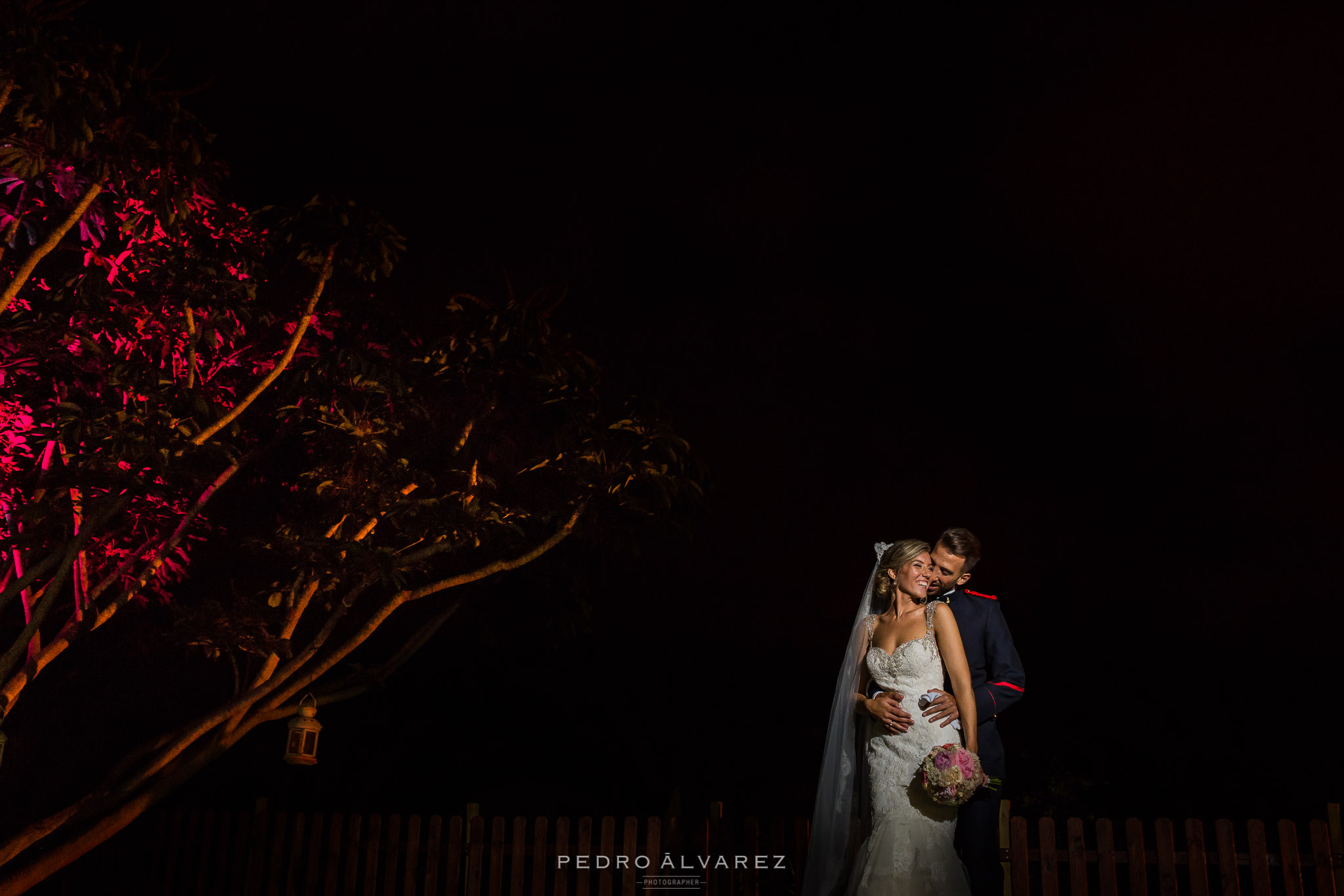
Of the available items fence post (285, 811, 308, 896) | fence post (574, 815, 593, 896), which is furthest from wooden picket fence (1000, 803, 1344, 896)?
fence post (285, 811, 308, 896)

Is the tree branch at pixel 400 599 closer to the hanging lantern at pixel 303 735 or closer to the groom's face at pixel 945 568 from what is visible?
the hanging lantern at pixel 303 735

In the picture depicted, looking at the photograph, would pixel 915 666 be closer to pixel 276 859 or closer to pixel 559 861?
pixel 559 861

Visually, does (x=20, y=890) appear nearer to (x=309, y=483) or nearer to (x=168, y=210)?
(x=309, y=483)

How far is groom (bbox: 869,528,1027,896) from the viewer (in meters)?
4.77

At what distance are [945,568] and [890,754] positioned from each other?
0.91 meters

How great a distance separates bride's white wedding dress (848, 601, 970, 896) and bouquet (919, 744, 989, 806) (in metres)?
0.16

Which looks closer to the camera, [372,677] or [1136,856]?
[1136,856]

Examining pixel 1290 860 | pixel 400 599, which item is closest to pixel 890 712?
pixel 1290 860

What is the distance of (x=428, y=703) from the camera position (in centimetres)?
1319

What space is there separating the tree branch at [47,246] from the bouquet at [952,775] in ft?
18.3

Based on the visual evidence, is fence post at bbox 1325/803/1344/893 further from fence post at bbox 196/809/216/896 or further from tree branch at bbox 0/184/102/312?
tree branch at bbox 0/184/102/312

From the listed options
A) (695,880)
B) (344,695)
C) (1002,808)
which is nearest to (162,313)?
(344,695)

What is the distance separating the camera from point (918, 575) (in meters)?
5.04

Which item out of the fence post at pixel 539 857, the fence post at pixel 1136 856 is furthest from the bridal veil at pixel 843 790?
the fence post at pixel 539 857
